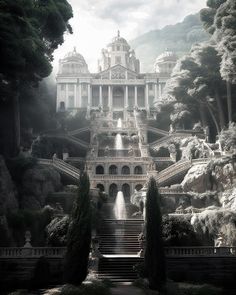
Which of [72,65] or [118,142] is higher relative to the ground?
[72,65]

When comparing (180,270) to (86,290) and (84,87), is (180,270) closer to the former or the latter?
(86,290)

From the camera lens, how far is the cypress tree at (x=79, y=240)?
19047mm

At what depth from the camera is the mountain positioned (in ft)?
547

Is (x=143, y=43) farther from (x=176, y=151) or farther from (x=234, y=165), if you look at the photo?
(x=234, y=165)

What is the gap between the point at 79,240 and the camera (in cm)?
1952

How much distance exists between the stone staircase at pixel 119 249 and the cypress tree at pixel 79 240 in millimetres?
3654

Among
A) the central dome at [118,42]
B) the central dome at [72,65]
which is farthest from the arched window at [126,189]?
the central dome at [118,42]

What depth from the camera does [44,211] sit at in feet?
102

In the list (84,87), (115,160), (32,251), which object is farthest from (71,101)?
(32,251)

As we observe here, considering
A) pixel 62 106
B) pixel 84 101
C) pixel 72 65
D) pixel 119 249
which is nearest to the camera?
pixel 119 249

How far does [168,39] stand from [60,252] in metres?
166

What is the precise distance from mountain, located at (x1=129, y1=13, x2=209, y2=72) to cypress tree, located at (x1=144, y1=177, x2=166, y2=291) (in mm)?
145920

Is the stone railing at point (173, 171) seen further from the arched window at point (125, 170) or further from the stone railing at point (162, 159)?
the arched window at point (125, 170)

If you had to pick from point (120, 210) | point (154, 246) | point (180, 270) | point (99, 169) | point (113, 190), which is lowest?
point (180, 270)
